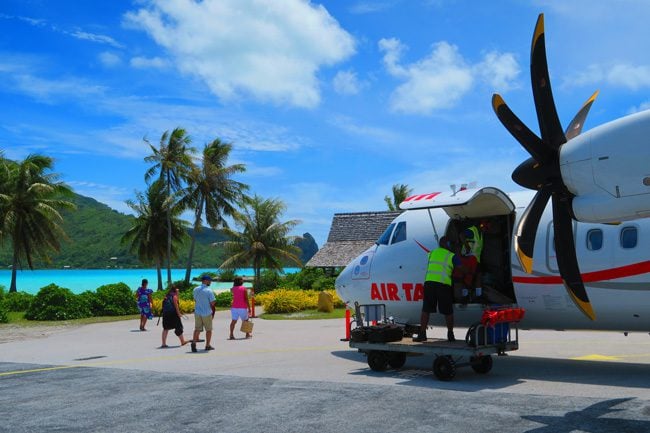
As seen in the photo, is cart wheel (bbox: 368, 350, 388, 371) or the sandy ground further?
the sandy ground

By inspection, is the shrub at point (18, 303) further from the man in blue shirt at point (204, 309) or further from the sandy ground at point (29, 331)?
the man in blue shirt at point (204, 309)

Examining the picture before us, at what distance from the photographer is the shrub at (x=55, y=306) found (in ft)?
94.4

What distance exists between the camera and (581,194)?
824 centimetres

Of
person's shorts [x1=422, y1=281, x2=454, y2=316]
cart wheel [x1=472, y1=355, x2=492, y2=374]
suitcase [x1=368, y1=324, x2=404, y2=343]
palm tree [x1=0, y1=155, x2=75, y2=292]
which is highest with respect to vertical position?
palm tree [x1=0, y1=155, x2=75, y2=292]

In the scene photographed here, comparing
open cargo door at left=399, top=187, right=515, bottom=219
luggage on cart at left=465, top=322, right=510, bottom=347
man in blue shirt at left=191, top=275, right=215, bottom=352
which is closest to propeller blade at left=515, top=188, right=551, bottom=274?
open cargo door at left=399, top=187, right=515, bottom=219

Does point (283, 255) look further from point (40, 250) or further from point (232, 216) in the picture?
point (40, 250)

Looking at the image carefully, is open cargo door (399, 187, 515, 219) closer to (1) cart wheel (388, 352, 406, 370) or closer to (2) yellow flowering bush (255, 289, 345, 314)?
(1) cart wheel (388, 352, 406, 370)

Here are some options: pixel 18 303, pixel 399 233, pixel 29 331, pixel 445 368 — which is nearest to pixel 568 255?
pixel 445 368

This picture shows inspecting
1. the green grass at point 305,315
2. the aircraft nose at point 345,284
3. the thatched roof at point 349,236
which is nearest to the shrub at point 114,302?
the green grass at point 305,315

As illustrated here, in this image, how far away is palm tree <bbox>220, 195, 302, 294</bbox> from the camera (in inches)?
1823

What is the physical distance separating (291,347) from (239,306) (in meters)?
2.96

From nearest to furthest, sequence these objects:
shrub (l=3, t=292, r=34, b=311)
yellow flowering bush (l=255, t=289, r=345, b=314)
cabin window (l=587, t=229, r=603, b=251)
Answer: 1. cabin window (l=587, t=229, r=603, b=251)
2. yellow flowering bush (l=255, t=289, r=345, b=314)
3. shrub (l=3, t=292, r=34, b=311)

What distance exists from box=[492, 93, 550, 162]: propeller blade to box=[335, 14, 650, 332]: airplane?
0.05 feet

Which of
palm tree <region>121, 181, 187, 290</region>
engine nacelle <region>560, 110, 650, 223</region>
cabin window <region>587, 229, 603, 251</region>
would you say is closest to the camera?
engine nacelle <region>560, 110, 650, 223</region>
